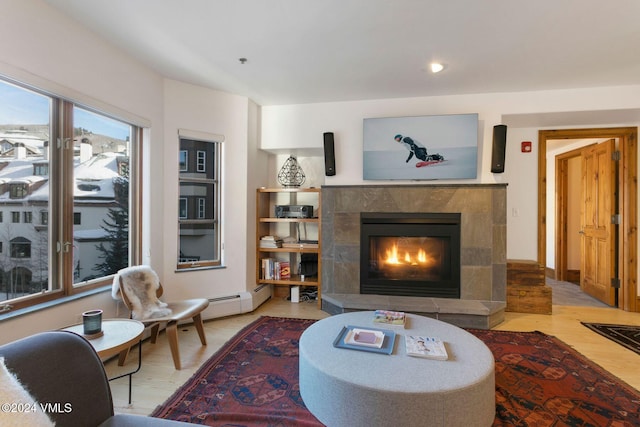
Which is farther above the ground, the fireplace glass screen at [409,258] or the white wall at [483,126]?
the white wall at [483,126]

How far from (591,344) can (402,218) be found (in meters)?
1.94

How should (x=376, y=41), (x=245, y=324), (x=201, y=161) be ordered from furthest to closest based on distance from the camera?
1. (x=201, y=161)
2. (x=245, y=324)
3. (x=376, y=41)

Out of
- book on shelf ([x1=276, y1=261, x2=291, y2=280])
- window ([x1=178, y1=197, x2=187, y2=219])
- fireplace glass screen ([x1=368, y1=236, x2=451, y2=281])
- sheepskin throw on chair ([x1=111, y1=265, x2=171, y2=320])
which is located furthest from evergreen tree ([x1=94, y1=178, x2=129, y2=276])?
fireplace glass screen ([x1=368, y1=236, x2=451, y2=281])

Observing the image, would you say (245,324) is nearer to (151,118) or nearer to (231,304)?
(231,304)

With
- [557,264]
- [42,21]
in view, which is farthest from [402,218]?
[557,264]

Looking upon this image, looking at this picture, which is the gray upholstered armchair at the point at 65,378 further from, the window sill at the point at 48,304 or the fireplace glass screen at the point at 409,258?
the fireplace glass screen at the point at 409,258

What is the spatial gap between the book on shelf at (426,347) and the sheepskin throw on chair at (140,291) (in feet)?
5.84

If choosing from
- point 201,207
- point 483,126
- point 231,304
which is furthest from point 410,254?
point 201,207

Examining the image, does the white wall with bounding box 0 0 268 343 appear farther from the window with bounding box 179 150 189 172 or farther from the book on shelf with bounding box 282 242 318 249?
the book on shelf with bounding box 282 242 318 249

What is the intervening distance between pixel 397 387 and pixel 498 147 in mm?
2816

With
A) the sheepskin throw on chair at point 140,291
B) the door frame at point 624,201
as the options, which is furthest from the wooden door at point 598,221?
the sheepskin throw on chair at point 140,291

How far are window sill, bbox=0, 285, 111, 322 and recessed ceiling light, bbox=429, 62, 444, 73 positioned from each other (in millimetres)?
3287

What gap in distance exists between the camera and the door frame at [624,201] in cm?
351

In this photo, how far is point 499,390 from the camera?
1.94 metres
